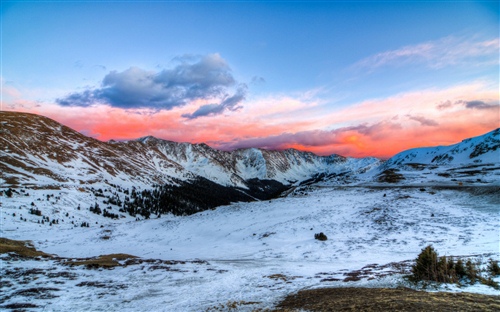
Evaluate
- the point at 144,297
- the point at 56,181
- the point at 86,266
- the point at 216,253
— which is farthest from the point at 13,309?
the point at 56,181

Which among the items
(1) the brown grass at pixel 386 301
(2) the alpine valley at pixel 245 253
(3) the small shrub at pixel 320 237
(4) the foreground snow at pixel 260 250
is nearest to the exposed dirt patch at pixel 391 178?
(4) the foreground snow at pixel 260 250

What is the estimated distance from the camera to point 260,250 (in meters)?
25.4

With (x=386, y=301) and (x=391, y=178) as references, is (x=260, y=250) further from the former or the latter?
(x=391, y=178)

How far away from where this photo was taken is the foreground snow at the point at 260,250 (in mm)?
12762

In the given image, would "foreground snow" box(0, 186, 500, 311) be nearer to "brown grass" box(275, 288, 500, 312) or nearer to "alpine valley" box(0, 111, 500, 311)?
"alpine valley" box(0, 111, 500, 311)

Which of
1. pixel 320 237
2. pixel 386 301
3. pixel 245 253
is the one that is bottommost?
pixel 245 253

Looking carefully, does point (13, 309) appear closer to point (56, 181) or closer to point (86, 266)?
point (86, 266)

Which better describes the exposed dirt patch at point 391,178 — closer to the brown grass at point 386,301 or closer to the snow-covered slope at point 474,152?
the snow-covered slope at point 474,152

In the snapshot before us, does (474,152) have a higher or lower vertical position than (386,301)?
higher

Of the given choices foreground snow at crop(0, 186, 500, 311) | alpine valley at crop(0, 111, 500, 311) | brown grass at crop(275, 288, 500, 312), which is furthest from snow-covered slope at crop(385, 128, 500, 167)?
brown grass at crop(275, 288, 500, 312)

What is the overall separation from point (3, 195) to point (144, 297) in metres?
110

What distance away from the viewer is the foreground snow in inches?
502

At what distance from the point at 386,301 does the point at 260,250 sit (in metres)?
17.9

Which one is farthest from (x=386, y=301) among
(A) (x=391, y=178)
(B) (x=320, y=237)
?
(A) (x=391, y=178)
